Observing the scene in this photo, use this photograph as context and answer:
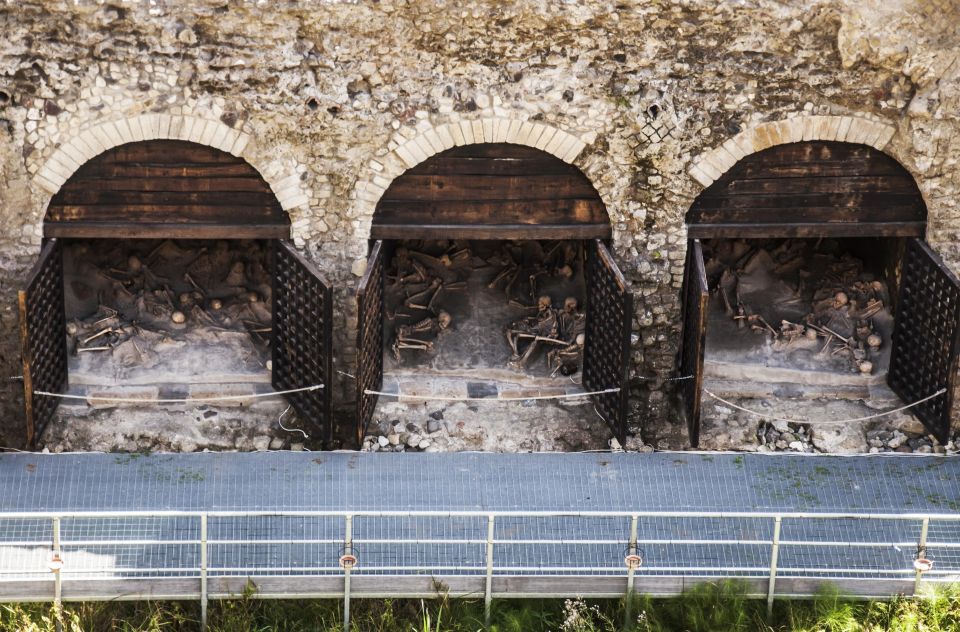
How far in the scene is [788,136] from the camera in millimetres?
12148

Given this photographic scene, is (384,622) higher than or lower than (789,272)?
lower

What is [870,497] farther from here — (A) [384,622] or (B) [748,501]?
(A) [384,622]

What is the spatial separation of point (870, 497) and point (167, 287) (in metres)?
6.79

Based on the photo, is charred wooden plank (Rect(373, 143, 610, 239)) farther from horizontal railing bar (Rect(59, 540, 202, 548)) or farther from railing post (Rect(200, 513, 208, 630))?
railing post (Rect(200, 513, 208, 630))

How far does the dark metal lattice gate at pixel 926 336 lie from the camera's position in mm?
12195

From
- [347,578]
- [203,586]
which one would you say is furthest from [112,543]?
[347,578]

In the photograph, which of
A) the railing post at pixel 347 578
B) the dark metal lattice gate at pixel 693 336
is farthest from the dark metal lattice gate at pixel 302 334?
the dark metal lattice gate at pixel 693 336

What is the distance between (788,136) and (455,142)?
2876 mm

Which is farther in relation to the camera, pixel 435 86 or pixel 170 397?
pixel 170 397

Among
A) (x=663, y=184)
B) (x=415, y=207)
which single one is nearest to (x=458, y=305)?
(x=415, y=207)

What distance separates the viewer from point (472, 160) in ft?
40.2

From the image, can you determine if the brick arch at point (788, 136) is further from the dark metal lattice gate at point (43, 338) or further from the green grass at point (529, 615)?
the dark metal lattice gate at point (43, 338)

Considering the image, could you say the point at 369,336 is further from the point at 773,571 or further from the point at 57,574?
the point at 773,571

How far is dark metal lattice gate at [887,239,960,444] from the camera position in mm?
12195
